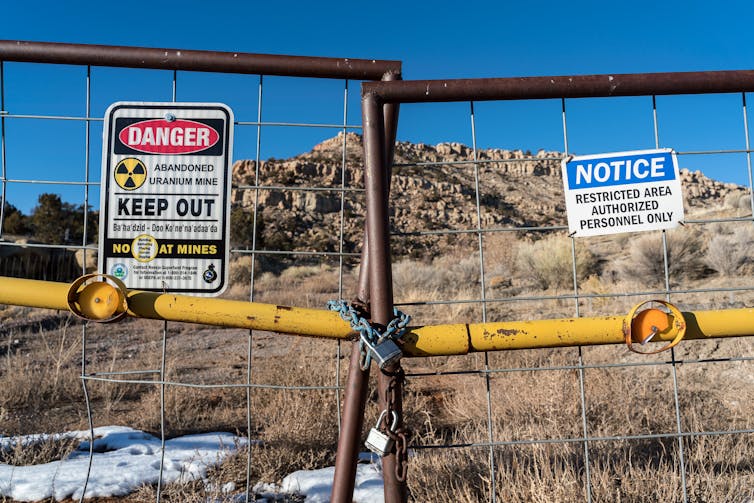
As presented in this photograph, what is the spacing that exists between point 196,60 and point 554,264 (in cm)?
1245

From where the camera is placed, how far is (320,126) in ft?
8.18

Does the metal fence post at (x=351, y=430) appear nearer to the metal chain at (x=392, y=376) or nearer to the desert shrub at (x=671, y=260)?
the metal chain at (x=392, y=376)

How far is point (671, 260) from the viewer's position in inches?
493

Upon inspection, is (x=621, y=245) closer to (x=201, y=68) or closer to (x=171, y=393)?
(x=171, y=393)

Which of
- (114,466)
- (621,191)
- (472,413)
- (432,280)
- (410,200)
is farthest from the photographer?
(410,200)

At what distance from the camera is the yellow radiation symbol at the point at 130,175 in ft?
7.93

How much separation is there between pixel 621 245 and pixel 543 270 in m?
4.89

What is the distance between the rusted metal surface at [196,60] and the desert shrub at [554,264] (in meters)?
11.1

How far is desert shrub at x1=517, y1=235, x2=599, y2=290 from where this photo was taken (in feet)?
43.5

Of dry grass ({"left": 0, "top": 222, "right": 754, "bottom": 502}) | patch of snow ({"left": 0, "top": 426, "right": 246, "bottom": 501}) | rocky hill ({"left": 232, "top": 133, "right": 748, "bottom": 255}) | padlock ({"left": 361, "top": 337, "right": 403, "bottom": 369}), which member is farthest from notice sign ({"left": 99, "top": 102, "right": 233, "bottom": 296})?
rocky hill ({"left": 232, "top": 133, "right": 748, "bottom": 255})

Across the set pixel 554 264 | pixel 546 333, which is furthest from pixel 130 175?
pixel 554 264

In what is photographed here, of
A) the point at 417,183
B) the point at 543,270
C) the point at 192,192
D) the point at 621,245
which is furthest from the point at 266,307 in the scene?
the point at 417,183

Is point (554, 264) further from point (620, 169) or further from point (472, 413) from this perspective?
point (620, 169)

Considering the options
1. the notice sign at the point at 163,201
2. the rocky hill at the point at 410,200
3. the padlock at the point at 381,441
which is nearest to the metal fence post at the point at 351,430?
the padlock at the point at 381,441
